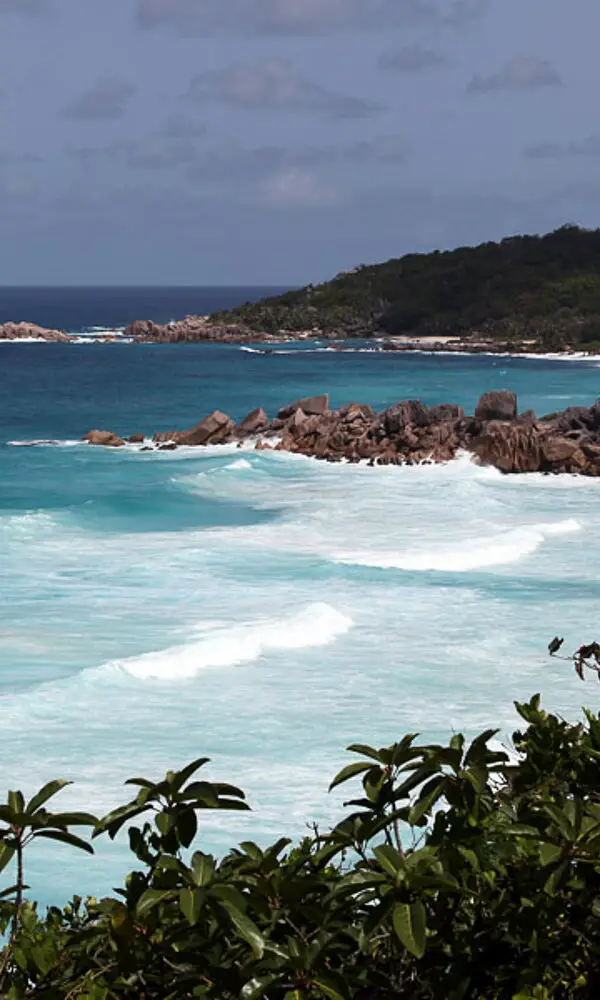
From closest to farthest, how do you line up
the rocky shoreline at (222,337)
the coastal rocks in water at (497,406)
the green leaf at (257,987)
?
1. the green leaf at (257,987)
2. the coastal rocks in water at (497,406)
3. the rocky shoreline at (222,337)

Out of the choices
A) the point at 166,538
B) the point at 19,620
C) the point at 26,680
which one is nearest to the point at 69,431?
the point at 166,538

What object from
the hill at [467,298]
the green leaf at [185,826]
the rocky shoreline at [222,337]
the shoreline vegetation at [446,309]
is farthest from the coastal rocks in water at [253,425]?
the hill at [467,298]

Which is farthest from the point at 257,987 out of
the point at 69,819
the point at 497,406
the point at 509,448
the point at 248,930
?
the point at 497,406

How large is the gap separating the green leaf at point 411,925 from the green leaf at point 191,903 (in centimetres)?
49

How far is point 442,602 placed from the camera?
21875 millimetres

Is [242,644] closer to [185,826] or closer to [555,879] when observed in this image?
[185,826]

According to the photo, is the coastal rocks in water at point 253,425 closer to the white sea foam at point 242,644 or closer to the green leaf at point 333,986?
the white sea foam at point 242,644

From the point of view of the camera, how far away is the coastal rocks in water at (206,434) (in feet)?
156

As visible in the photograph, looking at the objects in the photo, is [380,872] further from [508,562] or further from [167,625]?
[508,562]

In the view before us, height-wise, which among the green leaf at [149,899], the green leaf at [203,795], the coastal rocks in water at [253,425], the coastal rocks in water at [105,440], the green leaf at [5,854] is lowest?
the coastal rocks in water at [105,440]

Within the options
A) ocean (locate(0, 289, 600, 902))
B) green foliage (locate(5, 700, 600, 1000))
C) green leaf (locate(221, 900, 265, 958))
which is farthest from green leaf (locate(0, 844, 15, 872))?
ocean (locate(0, 289, 600, 902))

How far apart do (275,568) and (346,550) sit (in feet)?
7.61

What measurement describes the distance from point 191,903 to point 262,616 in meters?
17.4

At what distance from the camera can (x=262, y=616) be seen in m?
20.7
